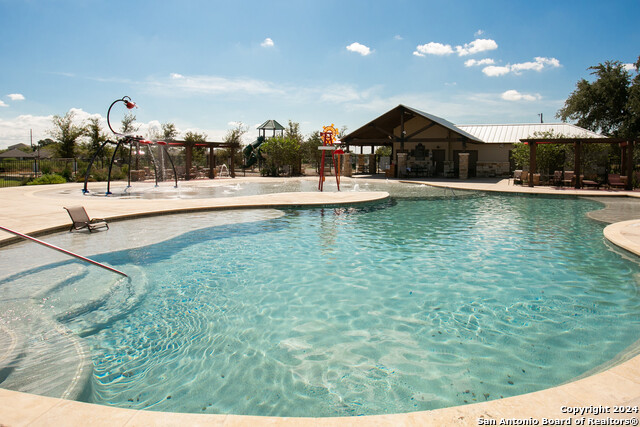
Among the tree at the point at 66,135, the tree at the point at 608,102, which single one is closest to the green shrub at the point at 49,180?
the tree at the point at 66,135

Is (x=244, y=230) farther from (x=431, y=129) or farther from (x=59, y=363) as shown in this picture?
(x=431, y=129)

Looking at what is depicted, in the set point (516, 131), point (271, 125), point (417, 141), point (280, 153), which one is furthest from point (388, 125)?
point (271, 125)

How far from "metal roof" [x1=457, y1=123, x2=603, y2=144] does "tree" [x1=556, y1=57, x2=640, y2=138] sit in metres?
3.53

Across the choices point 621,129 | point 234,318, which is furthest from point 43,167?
point 621,129

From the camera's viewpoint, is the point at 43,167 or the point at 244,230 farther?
the point at 43,167

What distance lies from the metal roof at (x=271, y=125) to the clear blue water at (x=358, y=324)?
36603 mm

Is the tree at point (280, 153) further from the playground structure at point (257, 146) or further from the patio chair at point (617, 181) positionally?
the patio chair at point (617, 181)

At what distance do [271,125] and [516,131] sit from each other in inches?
964

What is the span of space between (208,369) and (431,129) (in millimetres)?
30687

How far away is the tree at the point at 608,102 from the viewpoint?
31.8m

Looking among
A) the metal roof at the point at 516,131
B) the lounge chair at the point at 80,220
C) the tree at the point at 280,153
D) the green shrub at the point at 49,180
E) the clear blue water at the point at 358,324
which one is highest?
the metal roof at the point at 516,131

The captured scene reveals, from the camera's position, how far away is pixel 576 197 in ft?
54.3

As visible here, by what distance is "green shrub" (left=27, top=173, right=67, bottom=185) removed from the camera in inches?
864

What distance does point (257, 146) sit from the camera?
1618 inches
